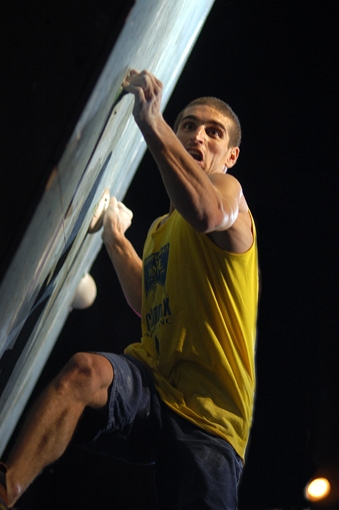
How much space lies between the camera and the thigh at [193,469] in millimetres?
2241

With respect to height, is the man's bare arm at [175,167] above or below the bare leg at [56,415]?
above

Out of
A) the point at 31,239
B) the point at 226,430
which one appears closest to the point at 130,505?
the point at 226,430

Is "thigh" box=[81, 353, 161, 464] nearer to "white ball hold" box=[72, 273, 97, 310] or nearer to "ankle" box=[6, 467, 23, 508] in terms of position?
"ankle" box=[6, 467, 23, 508]

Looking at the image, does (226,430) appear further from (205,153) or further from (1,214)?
(1,214)

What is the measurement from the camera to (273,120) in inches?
196

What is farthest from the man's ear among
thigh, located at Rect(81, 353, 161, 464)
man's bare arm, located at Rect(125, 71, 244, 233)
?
thigh, located at Rect(81, 353, 161, 464)

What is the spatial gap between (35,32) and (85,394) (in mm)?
989

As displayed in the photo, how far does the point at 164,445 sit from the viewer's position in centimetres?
237

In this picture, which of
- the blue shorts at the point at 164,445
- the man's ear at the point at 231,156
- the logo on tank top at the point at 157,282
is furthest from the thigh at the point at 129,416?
the man's ear at the point at 231,156

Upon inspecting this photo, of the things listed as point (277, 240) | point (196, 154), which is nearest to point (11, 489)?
point (196, 154)

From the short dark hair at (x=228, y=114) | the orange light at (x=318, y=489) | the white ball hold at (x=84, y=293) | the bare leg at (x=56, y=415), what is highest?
the short dark hair at (x=228, y=114)

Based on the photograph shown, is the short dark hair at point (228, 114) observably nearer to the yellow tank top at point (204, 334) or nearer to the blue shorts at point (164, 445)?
the yellow tank top at point (204, 334)

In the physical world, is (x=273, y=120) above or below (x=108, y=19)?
above

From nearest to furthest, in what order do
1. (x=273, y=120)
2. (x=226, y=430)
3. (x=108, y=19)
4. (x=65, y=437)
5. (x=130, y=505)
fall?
(x=108, y=19), (x=65, y=437), (x=226, y=430), (x=130, y=505), (x=273, y=120)
